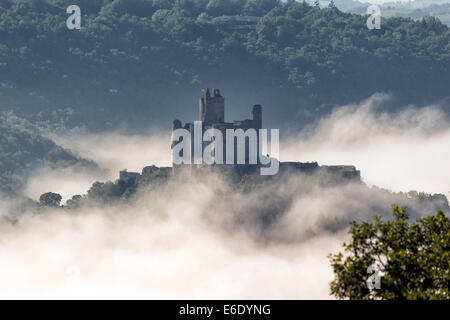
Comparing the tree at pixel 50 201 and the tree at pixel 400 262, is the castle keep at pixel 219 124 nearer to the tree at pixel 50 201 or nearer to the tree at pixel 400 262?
the tree at pixel 50 201

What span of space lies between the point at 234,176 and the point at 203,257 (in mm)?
20242

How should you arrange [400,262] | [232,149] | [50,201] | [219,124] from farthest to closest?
1. [50,201]
2. [219,124]
3. [232,149]
4. [400,262]

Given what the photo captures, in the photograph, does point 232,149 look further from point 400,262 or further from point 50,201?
point 400,262

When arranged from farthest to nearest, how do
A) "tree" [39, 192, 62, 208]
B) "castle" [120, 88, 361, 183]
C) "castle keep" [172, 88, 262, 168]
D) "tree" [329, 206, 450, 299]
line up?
"tree" [39, 192, 62, 208] < "castle" [120, 88, 361, 183] < "castle keep" [172, 88, 262, 168] < "tree" [329, 206, 450, 299]

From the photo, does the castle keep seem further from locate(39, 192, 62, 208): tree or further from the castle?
locate(39, 192, 62, 208): tree

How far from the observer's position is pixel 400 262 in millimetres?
60312

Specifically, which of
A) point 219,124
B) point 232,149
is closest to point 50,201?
point 219,124

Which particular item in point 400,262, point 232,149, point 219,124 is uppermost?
point 219,124

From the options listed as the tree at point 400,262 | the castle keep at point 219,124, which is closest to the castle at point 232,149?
the castle keep at point 219,124

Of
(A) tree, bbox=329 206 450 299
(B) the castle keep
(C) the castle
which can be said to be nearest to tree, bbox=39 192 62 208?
(C) the castle

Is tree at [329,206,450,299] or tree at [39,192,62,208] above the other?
tree at [39,192,62,208]

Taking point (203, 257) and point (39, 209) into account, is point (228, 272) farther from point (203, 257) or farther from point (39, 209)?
point (39, 209)

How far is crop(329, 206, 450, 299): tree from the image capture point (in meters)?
59.7

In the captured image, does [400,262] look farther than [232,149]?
No
